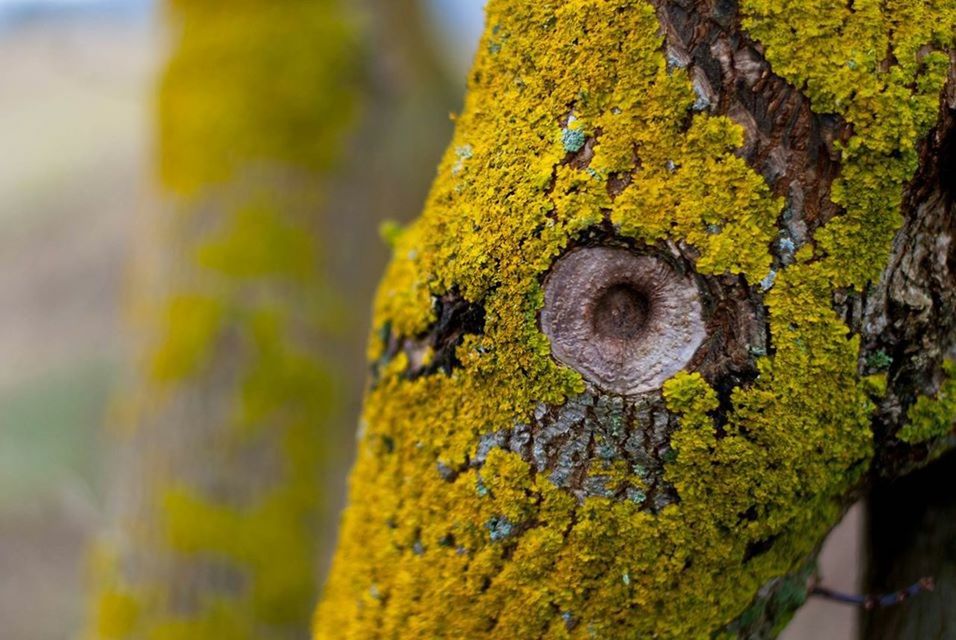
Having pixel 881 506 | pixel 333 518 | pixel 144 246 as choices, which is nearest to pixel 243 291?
pixel 144 246

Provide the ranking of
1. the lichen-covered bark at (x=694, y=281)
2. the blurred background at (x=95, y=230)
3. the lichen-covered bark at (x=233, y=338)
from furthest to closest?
the blurred background at (x=95, y=230), the lichen-covered bark at (x=233, y=338), the lichen-covered bark at (x=694, y=281)

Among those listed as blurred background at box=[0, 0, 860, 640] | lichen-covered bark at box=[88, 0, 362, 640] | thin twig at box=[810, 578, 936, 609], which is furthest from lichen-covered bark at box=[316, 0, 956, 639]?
lichen-covered bark at box=[88, 0, 362, 640]

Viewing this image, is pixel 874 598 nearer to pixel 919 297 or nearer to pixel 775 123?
pixel 919 297

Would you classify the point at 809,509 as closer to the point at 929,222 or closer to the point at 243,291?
the point at 929,222

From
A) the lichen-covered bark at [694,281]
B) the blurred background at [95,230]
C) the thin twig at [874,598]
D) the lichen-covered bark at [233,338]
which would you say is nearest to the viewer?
the lichen-covered bark at [694,281]

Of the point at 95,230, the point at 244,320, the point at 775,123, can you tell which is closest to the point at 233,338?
the point at 244,320

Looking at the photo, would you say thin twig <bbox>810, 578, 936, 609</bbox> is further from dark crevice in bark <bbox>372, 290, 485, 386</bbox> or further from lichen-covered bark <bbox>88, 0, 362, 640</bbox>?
lichen-covered bark <bbox>88, 0, 362, 640</bbox>

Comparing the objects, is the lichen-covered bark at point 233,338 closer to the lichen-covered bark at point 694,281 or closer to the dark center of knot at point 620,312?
the lichen-covered bark at point 694,281

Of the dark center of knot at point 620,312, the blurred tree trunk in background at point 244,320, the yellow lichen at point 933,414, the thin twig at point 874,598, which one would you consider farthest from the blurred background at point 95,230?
the dark center of knot at point 620,312
